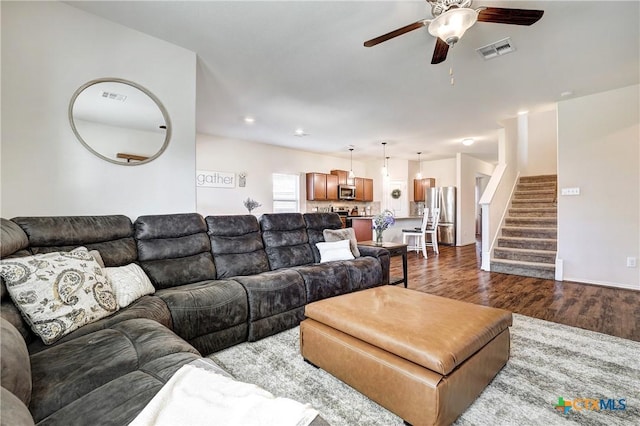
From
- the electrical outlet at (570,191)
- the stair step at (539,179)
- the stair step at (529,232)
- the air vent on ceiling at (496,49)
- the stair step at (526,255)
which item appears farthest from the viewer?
the stair step at (539,179)

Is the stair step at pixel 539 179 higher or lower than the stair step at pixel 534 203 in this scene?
higher

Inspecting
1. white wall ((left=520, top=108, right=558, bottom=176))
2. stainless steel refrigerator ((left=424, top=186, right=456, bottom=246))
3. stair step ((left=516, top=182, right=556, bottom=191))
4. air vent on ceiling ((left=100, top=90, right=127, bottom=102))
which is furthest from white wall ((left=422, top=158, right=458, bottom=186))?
air vent on ceiling ((left=100, top=90, right=127, bottom=102))

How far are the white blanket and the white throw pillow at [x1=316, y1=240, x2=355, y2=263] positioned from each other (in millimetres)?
2452

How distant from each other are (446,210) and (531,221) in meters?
2.58

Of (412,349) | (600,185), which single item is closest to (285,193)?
(600,185)

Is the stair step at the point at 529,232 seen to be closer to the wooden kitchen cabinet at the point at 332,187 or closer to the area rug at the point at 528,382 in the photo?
the area rug at the point at 528,382

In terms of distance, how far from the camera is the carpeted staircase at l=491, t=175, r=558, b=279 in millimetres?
4457

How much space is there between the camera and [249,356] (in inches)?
81.5

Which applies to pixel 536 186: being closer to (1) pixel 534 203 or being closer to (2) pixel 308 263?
(1) pixel 534 203

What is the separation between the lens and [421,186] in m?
8.62

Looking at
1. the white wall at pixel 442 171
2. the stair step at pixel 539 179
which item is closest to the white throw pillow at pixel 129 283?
the stair step at pixel 539 179

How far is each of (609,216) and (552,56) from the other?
2.47 metres

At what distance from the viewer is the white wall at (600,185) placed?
11.9ft

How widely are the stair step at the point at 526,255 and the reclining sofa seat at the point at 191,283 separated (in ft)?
15.4
